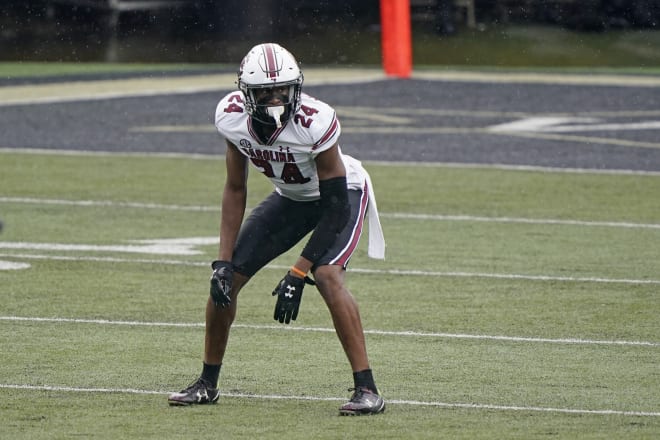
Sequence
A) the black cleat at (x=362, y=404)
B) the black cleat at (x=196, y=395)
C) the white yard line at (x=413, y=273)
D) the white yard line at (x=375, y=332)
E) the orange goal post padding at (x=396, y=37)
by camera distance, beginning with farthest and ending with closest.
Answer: the orange goal post padding at (x=396, y=37)
the white yard line at (x=413, y=273)
the white yard line at (x=375, y=332)
the black cleat at (x=196, y=395)
the black cleat at (x=362, y=404)

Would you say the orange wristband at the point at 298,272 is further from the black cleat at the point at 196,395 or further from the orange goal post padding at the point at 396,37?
the orange goal post padding at the point at 396,37

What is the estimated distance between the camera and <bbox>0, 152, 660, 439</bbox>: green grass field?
7.44 metres

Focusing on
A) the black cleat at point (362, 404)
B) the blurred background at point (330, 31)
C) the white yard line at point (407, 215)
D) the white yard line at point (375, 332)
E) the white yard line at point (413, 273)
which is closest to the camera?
the black cleat at point (362, 404)

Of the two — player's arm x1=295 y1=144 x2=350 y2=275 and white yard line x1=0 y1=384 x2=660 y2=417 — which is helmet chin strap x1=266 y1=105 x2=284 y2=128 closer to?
player's arm x1=295 y1=144 x2=350 y2=275

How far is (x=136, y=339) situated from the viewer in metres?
9.38

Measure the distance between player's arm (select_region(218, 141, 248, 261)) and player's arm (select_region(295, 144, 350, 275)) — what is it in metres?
0.41

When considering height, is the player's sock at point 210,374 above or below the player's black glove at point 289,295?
below

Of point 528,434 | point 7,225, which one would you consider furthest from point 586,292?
point 7,225

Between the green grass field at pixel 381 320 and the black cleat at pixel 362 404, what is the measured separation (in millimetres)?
58

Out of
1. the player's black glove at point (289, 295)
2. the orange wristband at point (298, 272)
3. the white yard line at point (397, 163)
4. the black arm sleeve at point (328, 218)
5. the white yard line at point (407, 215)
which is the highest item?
the black arm sleeve at point (328, 218)

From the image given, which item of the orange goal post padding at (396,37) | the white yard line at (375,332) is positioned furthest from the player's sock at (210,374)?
the orange goal post padding at (396,37)

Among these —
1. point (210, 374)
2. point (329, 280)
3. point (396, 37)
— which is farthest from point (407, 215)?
point (396, 37)

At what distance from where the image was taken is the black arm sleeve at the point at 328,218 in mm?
7527

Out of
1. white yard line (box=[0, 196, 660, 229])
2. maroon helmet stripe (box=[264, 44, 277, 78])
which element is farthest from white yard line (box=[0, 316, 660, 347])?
white yard line (box=[0, 196, 660, 229])
